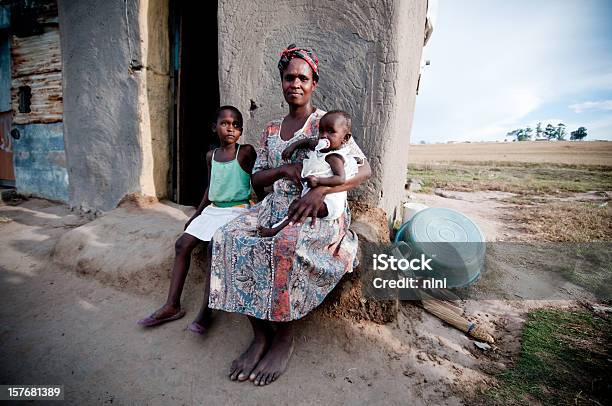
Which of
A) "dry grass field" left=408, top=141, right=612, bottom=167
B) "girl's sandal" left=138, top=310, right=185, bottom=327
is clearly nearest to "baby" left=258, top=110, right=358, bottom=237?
"girl's sandal" left=138, top=310, right=185, bottom=327

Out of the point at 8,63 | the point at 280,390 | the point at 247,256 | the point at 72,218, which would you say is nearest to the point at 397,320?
the point at 280,390

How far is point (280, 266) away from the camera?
1637 millimetres

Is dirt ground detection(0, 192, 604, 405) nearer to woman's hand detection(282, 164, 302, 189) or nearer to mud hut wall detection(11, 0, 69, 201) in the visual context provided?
woman's hand detection(282, 164, 302, 189)

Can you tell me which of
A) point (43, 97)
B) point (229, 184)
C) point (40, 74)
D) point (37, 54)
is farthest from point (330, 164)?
point (37, 54)

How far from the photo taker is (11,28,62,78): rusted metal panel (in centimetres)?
420

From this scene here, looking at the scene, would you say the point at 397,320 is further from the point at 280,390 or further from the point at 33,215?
the point at 33,215

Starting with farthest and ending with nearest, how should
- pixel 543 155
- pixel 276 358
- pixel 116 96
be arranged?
pixel 543 155
pixel 116 96
pixel 276 358

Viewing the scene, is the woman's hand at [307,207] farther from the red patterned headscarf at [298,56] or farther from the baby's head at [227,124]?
the baby's head at [227,124]

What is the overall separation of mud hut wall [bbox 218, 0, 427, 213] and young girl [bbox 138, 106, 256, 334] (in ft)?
1.68

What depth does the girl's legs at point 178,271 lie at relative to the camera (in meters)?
2.08

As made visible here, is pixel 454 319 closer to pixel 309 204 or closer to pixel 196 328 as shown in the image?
pixel 309 204

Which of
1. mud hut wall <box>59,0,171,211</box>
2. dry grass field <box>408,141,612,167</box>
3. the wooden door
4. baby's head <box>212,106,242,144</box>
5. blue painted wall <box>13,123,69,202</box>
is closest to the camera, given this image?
baby's head <box>212,106,242,144</box>

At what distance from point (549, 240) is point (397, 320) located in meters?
3.14

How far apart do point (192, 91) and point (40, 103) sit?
2.30 metres
